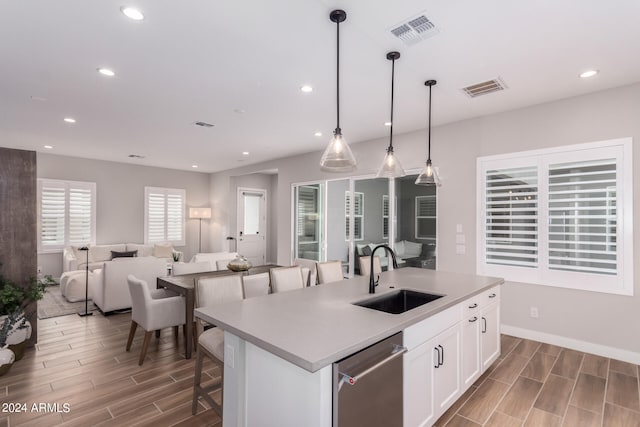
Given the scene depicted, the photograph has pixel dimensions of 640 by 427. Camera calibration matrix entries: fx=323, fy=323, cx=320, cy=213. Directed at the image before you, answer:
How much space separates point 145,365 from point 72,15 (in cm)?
294

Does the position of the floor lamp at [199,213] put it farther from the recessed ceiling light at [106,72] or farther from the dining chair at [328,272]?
the dining chair at [328,272]

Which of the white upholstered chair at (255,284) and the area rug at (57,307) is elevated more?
the white upholstered chair at (255,284)

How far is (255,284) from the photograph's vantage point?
3555 mm

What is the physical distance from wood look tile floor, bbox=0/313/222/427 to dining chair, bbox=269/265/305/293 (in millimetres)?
967

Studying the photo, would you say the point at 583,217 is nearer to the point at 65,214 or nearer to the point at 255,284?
the point at 255,284

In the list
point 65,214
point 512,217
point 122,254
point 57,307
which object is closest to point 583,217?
point 512,217

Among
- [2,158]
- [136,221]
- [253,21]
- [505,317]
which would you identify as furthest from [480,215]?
[136,221]

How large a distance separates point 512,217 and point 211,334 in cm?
365

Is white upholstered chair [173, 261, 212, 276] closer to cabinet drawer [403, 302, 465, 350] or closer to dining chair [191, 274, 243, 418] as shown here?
dining chair [191, 274, 243, 418]

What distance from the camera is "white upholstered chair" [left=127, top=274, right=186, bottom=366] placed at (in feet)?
10.4

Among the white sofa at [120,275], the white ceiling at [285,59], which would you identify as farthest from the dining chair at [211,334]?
the white sofa at [120,275]

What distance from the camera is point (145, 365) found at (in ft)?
10.2

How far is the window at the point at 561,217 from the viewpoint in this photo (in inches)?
130

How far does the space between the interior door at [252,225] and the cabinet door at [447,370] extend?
7.24 metres
